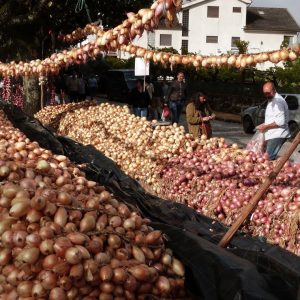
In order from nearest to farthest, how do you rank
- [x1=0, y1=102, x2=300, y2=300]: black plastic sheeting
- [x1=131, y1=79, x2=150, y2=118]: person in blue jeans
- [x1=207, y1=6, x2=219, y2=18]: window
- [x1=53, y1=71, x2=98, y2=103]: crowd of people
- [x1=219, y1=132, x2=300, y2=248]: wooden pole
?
1. [x1=0, y1=102, x2=300, y2=300]: black plastic sheeting
2. [x1=219, y1=132, x2=300, y2=248]: wooden pole
3. [x1=131, y1=79, x2=150, y2=118]: person in blue jeans
4. [x1=53, y1=71, x2=98, y2=103]: crowd of people
5. [x1=207, y1=6, x2=219, y2=18]: window

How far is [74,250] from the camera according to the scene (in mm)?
2115

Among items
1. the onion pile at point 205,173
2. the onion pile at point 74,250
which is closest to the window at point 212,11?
the onion pile at point 205,173

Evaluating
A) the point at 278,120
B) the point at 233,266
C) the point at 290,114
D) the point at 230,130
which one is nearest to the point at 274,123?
the point at 278,120

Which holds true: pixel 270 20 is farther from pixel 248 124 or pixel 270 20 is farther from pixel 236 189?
pixel 236 189

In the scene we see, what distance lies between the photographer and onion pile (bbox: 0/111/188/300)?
212cm

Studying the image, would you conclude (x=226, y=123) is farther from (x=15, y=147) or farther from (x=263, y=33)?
(x=263, y=33)

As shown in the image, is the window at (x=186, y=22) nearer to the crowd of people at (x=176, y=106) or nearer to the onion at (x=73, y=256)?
the crowd of people at (x=176, y=106)

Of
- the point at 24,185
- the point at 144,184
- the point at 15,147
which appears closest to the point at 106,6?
the point at 144,184

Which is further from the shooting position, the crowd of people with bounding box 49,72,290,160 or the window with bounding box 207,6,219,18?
the window with bounding box 207,6,219,18

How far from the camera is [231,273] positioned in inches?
91.0

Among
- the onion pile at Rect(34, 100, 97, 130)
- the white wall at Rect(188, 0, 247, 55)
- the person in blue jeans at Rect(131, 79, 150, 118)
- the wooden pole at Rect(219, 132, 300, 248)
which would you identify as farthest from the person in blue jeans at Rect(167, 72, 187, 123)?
the white wall at Rect(188, 0, 247, 55)

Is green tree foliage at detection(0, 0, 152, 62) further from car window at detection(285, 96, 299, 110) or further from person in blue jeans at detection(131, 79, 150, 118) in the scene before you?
car window at detection(285, 96, 299, 110)

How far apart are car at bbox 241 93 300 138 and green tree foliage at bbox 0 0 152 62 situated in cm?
512

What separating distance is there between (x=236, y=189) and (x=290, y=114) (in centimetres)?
1107
